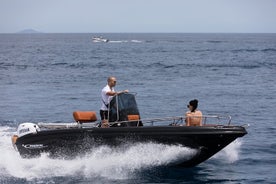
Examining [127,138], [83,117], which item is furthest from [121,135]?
[83,117]

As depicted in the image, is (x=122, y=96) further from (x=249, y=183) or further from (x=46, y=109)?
(x=46, y=109)

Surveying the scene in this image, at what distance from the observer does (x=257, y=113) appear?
914 inches

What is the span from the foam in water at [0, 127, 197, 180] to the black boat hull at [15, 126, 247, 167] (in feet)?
0.53

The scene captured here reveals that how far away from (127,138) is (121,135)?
162 mm

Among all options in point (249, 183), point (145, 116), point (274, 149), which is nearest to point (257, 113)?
point (145, 116)

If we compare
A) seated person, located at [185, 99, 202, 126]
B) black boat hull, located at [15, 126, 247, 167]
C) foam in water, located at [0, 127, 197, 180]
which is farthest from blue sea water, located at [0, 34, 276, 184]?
seated person, located at [185, 99, 202, 126]

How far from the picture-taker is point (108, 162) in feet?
43.9

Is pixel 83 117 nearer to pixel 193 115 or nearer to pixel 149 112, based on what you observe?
pixel 193 115

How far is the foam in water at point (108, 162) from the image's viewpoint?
13222mm

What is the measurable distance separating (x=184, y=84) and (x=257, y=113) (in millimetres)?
11591

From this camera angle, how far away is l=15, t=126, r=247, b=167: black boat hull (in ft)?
42.3

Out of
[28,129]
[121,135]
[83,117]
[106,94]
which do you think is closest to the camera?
[121,135]

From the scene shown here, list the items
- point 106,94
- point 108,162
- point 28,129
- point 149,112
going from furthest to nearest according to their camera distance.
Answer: point 149,112 < point 28,129 < point 106,94 < point 108,162

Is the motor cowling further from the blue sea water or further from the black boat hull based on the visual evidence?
the blue sea water
